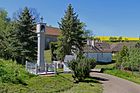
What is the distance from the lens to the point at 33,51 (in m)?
48.0

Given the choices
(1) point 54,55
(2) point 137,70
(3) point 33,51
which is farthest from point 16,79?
(1) point 54,55

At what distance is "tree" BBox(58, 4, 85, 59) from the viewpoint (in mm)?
57250

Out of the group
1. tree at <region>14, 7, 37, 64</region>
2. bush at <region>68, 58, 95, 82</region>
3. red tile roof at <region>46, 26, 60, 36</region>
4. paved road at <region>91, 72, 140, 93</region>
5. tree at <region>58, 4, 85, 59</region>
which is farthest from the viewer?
red tile roof at <region>46, 26, 60, 36</region>

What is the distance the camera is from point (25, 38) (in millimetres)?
48281

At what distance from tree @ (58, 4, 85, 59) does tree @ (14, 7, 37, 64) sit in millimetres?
9446

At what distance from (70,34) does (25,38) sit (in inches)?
443

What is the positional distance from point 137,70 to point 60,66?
42.4 ft

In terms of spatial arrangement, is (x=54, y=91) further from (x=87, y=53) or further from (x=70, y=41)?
(x=87, y=53)

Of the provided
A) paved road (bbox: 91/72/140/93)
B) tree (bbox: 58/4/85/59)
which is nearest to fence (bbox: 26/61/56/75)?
paved road (bbox: 91/72/140/93)

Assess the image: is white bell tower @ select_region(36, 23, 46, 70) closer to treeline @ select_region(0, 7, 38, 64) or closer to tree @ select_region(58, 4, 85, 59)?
treeline @ select_region(0, 7, 38, 64)

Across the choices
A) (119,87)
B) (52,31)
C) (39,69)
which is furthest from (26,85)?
(52,31)

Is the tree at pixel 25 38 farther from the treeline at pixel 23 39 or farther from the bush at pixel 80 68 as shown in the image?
the bush at pixel 80 68

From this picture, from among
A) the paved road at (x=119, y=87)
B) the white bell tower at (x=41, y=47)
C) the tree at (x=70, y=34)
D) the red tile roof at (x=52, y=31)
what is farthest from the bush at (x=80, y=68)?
the red tile roof at (x=52, y=31)

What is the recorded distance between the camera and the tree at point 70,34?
57.2 meters
